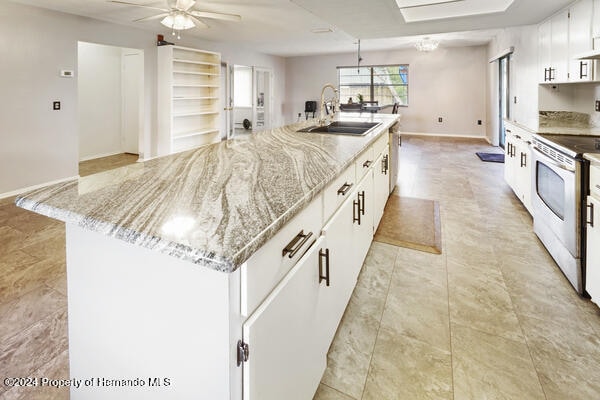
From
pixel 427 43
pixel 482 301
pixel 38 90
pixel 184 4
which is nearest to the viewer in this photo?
pixel 482 301

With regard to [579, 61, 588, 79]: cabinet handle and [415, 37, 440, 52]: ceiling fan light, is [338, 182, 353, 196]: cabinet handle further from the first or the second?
[415, 37, 440, 52]: ceiling fan light

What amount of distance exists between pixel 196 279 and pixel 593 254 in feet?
6.90

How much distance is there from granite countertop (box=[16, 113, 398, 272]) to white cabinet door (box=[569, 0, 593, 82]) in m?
2.75

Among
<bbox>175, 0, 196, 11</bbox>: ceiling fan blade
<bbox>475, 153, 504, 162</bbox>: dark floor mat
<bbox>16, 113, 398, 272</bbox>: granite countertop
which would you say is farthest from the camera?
<bbox>475, 153, 504, 162</bbox>: dark floor mat

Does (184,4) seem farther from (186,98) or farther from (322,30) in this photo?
(322,30)

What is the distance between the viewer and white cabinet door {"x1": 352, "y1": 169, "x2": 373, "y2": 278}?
1898 mm

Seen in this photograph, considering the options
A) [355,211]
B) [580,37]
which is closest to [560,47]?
[580,37]

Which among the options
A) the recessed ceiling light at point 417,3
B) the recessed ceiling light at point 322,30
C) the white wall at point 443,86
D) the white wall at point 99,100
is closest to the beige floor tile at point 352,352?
the recessed ceiling light at point 417,3

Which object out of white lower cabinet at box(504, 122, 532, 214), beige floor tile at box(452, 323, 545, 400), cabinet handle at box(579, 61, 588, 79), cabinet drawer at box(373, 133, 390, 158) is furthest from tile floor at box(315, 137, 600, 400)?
cabinet handle at box(579, 61, 588, 79)

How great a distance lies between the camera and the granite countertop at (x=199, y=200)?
72 centimetres

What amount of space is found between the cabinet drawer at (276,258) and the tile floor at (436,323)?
0.71 meters

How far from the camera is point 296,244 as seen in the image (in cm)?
100

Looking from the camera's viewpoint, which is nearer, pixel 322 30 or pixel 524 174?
pixel 524 174

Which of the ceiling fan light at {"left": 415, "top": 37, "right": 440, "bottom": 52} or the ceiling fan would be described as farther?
the ceiling fan light at {"left": 415, "top": 37, "right": 440, "bottom": 52}
